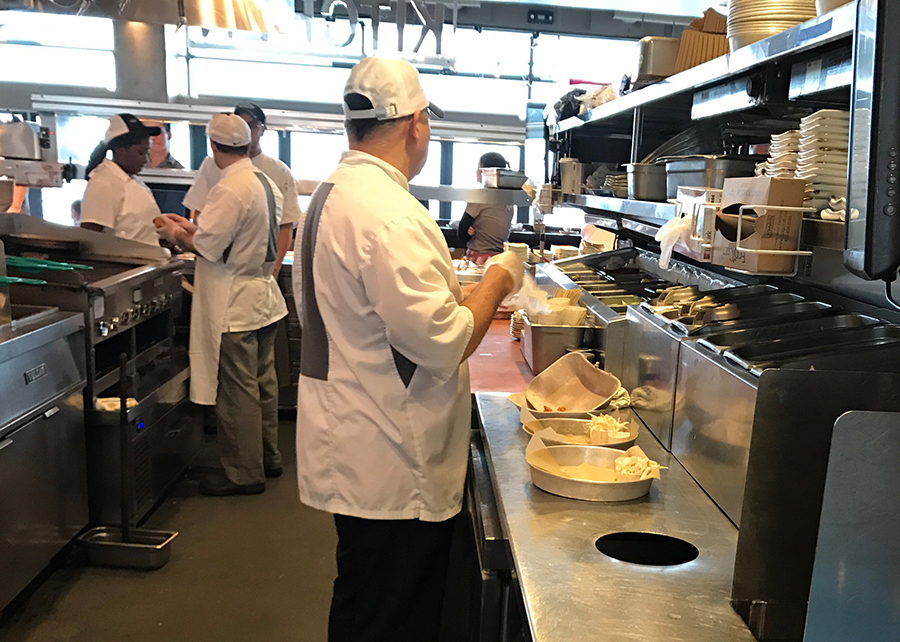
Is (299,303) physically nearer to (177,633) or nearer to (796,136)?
(796,136)


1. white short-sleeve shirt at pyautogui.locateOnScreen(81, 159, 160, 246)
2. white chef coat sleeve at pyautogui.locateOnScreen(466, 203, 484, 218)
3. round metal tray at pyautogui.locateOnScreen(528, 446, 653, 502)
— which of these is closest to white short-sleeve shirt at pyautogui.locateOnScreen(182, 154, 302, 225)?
white short-sleeve shirt at pyautogui.locateOnScreen(81, 159, 160, 246)

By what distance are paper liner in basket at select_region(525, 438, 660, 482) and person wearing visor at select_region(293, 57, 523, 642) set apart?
0.20 meters

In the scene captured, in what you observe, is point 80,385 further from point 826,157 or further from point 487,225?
point 487,225

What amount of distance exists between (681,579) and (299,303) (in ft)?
3.35

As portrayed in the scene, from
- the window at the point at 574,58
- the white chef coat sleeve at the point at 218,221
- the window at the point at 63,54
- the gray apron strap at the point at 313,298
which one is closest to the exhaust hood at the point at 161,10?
the gray apron strap at the point at 313,298

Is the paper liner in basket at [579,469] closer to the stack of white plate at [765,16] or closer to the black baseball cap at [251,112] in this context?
the stack of white plate at [765,16]

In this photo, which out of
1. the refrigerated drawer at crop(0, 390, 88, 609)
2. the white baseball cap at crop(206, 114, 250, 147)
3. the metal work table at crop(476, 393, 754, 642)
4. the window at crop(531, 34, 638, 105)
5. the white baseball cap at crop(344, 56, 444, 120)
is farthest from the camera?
the window at crop(531, 34, 638, 105)

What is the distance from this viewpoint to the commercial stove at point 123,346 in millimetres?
2791

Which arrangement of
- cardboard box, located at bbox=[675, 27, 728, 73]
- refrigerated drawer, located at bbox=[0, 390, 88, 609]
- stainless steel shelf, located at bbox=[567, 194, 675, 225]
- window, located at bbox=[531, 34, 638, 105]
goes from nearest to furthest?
stainless steel shelf, located at bbox=[567, 194, 675, 225] → cardboard box, located at bbox=[675, 27, 728, 73] → refrigerated drawer, located at bbox=[0, 390, 88, 609] → window, located at bbox=[531, 34, 638, 105]

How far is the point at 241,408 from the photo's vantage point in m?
3.49

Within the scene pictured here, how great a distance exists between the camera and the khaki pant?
3463mm

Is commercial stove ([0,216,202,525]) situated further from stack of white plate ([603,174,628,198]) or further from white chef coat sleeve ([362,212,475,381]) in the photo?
stack of white plate ([603,174,628,198])

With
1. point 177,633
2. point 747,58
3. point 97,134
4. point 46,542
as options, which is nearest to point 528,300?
point 747,58

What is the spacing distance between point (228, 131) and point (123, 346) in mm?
1054
